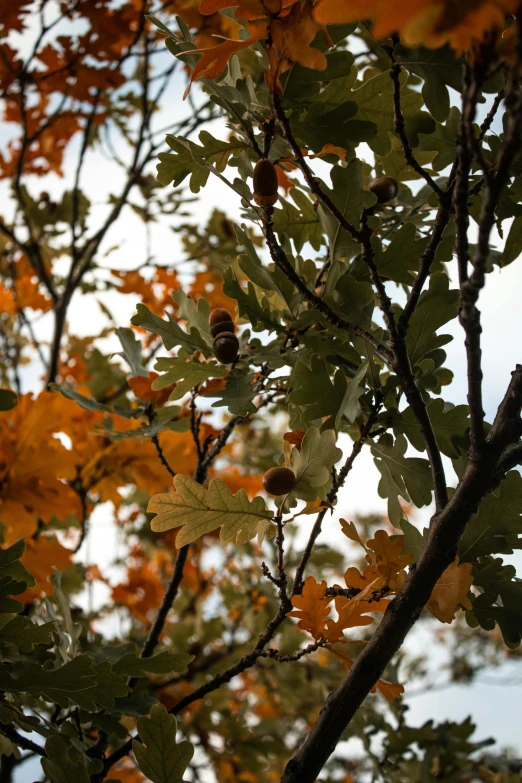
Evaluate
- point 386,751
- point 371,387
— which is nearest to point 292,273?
point 371,387

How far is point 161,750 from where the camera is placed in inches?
28.6

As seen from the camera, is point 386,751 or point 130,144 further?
point 130,144

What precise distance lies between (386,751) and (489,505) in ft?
2.73

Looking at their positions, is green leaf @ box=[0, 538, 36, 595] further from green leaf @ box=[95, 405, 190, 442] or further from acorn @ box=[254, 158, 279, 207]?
acorn @ box=[254, 158, 279, 207]

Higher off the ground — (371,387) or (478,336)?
(371,387)

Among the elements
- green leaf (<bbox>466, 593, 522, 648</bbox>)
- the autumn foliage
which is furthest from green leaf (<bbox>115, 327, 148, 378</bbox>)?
green leaf (<bbox>466, 593, 522, 648</bbox>)

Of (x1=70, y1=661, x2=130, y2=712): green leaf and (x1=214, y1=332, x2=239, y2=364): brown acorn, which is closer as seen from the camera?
(x1=70, y1=661, x2=130, y2=712): green leaf

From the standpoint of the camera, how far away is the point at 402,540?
31.2 inches

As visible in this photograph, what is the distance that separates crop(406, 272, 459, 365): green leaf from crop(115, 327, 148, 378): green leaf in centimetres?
55

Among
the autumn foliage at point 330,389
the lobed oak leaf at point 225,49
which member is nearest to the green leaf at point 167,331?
the autumn foliage at point 330,389

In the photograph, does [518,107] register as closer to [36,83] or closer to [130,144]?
[36,83]

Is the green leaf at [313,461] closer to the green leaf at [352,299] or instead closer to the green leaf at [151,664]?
the green leaf at [352,299]

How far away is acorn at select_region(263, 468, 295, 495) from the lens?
793mm

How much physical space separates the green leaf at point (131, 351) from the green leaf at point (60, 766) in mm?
632
